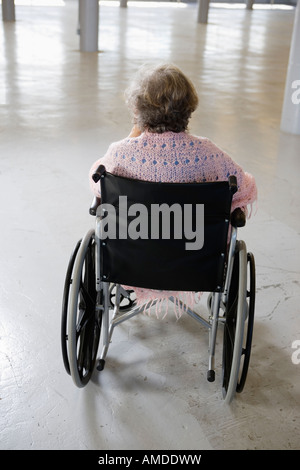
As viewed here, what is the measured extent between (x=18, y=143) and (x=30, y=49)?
4.89 meters

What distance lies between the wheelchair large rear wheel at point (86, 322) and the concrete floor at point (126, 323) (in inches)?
3.4

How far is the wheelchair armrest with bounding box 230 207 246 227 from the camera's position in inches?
74.0

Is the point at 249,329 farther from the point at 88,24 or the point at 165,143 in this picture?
the point at 88,24

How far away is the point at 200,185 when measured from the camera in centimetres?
178

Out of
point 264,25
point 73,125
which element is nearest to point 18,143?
point 73,125

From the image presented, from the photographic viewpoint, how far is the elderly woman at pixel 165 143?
1.87 metres

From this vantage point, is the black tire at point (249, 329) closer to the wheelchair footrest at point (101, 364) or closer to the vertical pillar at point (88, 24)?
the wheelchair footrest at point (101, 364)

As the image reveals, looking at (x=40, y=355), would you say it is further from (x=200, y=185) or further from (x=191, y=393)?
(x=200, y=185)

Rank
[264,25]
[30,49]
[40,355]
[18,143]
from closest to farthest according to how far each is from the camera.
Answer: [40,355], [18,143], [30,49], [264,25]

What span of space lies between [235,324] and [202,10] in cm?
1335

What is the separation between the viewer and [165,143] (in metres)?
1.88

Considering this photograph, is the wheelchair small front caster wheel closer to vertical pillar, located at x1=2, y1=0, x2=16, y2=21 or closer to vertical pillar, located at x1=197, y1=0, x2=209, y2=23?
vertical pillar, located at x1=2, y1=0, x2=16, y2=21

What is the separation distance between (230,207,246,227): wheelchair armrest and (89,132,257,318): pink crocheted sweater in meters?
0.12

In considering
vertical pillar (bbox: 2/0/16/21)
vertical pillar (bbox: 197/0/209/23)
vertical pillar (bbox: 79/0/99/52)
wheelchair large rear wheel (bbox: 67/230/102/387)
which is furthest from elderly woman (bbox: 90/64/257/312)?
vertical pillar (bbox: 197/0/209/23)
